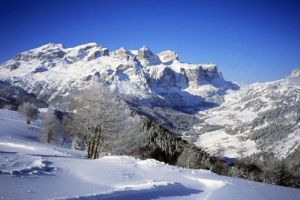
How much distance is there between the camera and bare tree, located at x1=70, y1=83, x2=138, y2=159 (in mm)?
37688

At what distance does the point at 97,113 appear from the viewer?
37.5 m

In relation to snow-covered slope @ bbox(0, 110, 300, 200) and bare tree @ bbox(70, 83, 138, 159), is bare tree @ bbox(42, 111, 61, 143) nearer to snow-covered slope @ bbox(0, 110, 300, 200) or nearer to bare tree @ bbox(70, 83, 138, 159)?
bare tree @ bbox(70, 83, 138, 159)

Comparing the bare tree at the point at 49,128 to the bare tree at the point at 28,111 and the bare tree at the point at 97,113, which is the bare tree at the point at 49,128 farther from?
the bare tree at the point at 97,113

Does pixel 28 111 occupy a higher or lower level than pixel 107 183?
higher

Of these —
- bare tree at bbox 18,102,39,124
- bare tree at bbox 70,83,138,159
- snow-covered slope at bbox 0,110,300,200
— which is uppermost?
bare tree at bbox 18,102,39,124

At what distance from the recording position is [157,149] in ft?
438

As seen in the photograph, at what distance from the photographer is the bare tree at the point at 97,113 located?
37.7 m

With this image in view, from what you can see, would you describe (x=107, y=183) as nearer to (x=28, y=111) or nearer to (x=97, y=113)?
(x=97, y=113)

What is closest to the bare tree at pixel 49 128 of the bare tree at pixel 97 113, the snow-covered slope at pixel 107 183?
the bare tree at pixel 97 113

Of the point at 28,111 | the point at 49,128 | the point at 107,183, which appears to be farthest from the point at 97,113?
the point at 28,111

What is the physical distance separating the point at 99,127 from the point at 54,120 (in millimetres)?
63974

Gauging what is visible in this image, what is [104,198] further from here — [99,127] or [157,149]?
[157,149]

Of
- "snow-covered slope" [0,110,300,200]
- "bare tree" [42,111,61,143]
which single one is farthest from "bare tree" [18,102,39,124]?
"snow-covered slope" [0,110,300,200]

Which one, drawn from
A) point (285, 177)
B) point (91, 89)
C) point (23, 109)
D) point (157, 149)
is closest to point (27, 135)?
point (23, 109)
